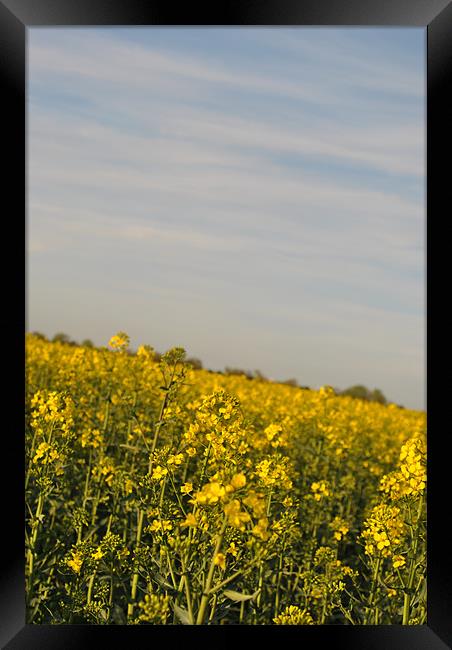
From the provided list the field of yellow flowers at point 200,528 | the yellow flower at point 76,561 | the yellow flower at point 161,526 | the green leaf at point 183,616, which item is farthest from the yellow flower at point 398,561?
the yellow flower at point 76,561

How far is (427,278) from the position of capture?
2.41 m

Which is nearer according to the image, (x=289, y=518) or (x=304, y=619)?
(x=304, y=619)

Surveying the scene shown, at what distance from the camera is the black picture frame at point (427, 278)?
2.28 meters

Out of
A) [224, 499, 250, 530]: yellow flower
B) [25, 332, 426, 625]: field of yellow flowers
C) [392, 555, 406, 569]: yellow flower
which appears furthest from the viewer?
[392, 555, 406, 569]: yellow flower

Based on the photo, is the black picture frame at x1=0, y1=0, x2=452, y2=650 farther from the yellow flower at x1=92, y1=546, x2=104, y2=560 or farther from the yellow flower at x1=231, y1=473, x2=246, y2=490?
the yellow flower at x1=92, y1=546, x2=104, y2=560

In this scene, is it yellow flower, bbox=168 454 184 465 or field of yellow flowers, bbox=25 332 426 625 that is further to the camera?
yellow flower, bbox=168 454 184 465

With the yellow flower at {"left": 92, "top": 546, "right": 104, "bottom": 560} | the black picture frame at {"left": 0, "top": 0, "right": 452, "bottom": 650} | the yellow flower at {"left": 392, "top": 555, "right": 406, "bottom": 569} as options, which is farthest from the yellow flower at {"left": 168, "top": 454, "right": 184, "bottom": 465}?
the yellow flower at {"left": 392, "top": 555, "right": 406, "bottom": 569}

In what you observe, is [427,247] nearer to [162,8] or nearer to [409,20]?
[409,20]

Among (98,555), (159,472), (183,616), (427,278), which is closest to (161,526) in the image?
(159,472)

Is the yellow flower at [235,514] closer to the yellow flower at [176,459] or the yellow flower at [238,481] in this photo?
the yellow flower at [238,481]

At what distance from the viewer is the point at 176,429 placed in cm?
539

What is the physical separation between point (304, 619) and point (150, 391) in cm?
354

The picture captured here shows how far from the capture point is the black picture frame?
7.49ft
